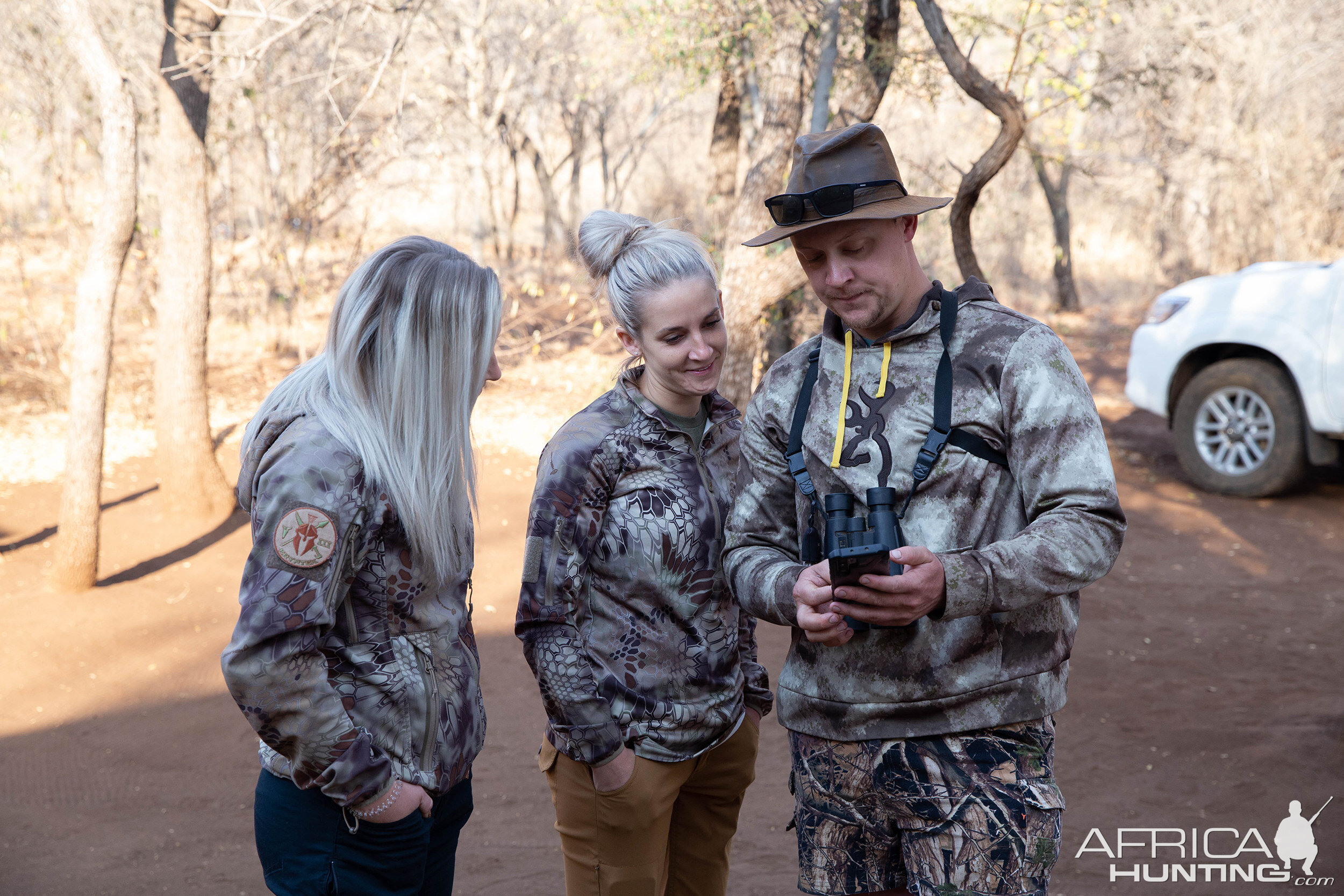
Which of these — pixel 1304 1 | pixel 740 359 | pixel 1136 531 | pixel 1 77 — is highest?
pixel 1304 1

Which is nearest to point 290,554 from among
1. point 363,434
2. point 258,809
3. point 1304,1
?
point 363,434

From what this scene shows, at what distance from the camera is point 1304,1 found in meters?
16.7

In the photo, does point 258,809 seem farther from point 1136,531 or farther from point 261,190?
point 261,190

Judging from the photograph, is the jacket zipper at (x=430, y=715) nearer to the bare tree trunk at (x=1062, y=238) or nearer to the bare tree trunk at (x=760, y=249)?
the bare tree trunk at (x=760, y=249)

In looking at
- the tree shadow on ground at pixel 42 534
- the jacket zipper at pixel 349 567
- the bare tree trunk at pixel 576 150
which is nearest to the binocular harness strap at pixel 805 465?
the jacket zipper at pixel 349 567

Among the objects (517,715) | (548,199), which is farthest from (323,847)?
(548,199)

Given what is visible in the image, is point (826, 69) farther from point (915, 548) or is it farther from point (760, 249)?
point (915, 548)

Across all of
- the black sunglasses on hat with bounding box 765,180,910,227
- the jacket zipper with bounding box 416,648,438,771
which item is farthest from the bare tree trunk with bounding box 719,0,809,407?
the jacket zipper with bounding box 416,648,438,771

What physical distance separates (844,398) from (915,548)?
43 centimetres

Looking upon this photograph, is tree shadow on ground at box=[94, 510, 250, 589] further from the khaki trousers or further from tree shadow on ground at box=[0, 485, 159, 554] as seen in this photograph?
the khaki trousers

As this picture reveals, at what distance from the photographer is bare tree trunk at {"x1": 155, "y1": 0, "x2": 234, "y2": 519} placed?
25.4 feet

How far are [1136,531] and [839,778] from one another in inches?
270

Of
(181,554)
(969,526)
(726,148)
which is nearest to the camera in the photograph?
(969,526)

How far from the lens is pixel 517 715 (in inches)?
213
